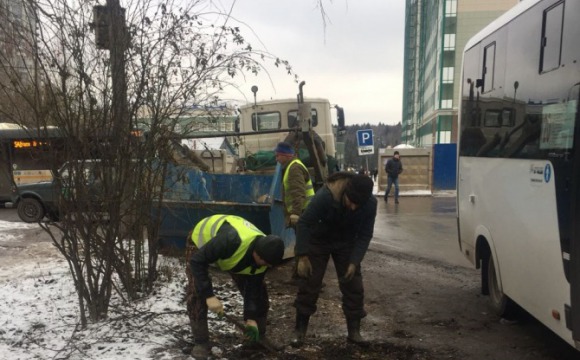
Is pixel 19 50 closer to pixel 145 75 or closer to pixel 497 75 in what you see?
pixel 145 75

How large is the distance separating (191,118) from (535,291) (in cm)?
337

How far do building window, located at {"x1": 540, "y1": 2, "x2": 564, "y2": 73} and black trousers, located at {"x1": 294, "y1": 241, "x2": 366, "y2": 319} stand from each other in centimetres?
219

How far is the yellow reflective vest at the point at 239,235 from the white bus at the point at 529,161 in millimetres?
2108

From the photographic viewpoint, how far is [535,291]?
A: 3.83 meters

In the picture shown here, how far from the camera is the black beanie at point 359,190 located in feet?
13.1

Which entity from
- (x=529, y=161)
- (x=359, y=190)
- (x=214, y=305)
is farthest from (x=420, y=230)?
(x=214, y=305)

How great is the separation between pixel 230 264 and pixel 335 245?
1.18 meters

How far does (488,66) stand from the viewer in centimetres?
511

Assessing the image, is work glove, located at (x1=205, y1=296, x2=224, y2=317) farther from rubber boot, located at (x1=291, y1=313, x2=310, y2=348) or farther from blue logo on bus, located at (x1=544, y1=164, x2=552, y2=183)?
blue logo on bus, located at (x1=544, y1=164, x2=552, y2=183)

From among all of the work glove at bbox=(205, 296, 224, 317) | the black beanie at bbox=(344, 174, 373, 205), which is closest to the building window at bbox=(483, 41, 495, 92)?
the black beanie at bbox=(344, 174, 373, 205)

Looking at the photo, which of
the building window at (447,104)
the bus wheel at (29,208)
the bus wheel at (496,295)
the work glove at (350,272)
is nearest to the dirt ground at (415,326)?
the bus wheel at (496,295)

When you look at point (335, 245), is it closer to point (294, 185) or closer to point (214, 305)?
point (214, 305)

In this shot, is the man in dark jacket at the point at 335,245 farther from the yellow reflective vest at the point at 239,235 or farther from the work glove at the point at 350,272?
the yellow reflective vest at the point at 239,235

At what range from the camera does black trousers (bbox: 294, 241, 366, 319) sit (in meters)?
4.39
